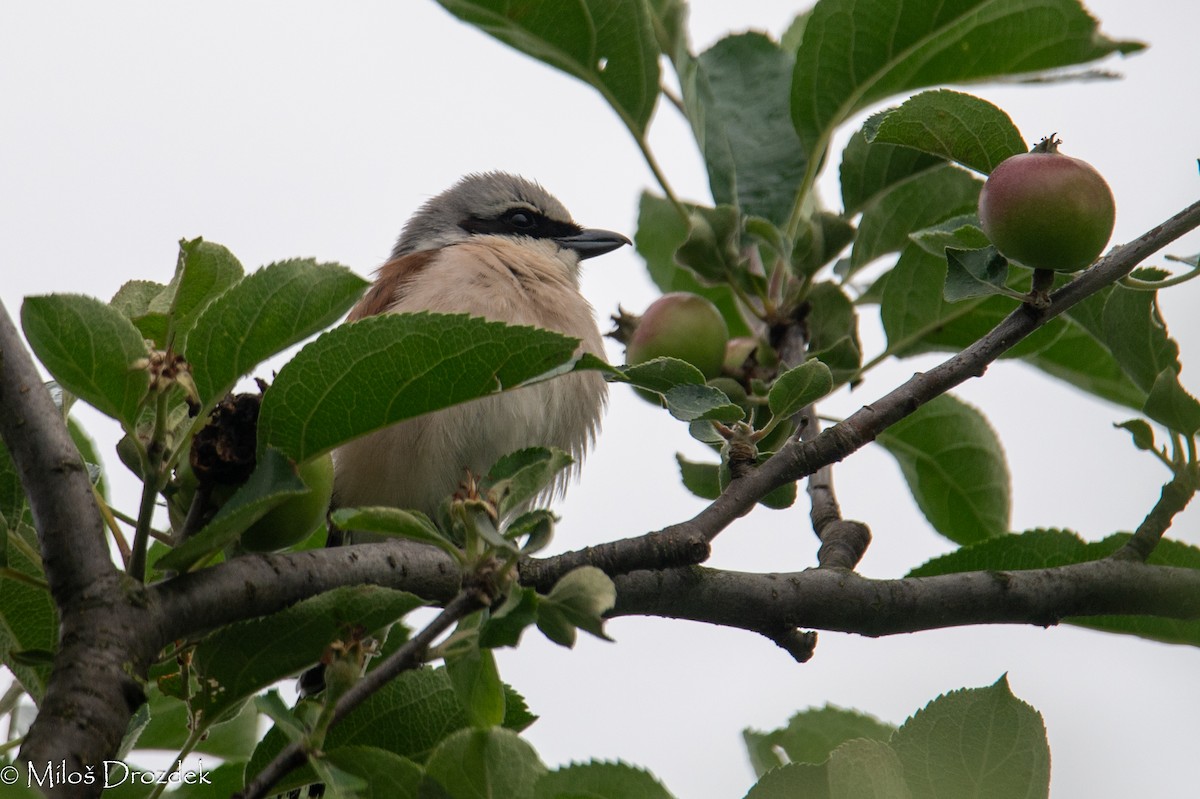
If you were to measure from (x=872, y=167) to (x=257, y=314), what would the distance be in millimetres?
2063

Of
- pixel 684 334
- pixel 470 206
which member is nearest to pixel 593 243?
pixel 470 206

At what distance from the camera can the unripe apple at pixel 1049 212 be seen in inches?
88.5

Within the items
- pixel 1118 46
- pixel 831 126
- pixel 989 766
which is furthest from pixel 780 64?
pixel 989 766

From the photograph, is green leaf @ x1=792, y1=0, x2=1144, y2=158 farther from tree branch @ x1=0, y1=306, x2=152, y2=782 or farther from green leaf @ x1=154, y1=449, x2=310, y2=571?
tree branch @ x1=0, y1=306, x2=152, y2=782

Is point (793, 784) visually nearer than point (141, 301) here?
Yes

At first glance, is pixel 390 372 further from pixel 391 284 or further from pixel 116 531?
pixel 391 284

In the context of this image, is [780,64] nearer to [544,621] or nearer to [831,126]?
[831,126]

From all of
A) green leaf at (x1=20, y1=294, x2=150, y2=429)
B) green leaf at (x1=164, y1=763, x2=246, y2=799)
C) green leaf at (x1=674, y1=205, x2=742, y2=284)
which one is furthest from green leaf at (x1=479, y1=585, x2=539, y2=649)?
green leaf at (x1=674, y1=205, x2=742, y2=284)

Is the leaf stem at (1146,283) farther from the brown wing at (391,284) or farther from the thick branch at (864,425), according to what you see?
the brown wing at (391,284)

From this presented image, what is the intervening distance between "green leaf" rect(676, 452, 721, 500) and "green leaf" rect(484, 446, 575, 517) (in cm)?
Answer: 122

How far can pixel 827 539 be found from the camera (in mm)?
2996

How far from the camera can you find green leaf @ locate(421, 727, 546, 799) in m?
1.79

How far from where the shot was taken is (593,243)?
19.7ft

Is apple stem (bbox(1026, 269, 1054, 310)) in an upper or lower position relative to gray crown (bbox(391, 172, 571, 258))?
lower
